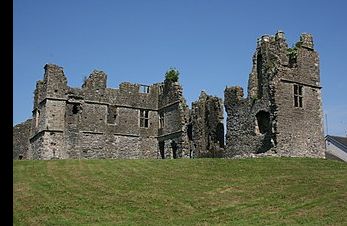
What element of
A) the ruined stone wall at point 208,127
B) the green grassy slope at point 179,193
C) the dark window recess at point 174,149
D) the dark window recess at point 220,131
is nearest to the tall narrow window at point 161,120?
the dark window recess at point 174,149

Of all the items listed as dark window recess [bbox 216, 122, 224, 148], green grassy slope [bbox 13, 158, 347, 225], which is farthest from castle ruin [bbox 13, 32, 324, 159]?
green grassy slope [bbox 13, 158, 347, 225]

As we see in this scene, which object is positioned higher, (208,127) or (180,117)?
(180,117)

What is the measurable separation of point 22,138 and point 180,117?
54.8 ft

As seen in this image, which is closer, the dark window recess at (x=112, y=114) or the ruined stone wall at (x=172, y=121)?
the ruined stone wall at (x=172, y=121)

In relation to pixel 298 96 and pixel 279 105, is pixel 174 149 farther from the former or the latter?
pixel 298 96

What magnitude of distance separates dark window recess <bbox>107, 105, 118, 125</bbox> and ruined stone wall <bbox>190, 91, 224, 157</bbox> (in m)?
8.35

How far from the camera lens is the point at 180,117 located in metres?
40.5

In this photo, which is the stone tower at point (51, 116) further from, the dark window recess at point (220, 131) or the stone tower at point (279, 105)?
the stone tower at point (279, 105)

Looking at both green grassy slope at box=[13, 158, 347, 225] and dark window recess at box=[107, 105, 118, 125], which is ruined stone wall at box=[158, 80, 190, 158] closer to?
dark window recess at box=[107, 105, 118, 125]

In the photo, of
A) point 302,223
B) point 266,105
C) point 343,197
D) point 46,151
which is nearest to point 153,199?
point 302,223

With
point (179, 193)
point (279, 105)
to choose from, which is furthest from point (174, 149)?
point (179, 193)

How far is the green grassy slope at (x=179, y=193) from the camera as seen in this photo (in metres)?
14.6

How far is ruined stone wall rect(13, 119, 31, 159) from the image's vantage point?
45000mm

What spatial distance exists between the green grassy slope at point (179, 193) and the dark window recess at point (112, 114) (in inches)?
659
